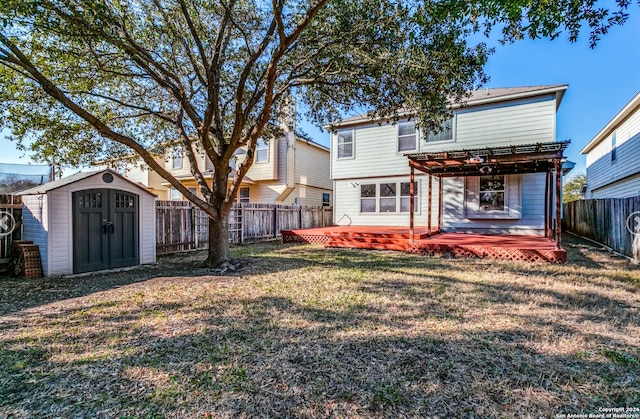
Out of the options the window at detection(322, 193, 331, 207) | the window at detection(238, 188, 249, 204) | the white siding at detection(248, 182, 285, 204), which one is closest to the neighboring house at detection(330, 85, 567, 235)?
the white siding at detection(248, 182, 285, 204)

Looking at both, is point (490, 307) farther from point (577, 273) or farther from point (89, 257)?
point (89, 257)

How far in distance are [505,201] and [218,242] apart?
939 cm

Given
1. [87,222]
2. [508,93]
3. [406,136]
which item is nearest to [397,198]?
[406,136]

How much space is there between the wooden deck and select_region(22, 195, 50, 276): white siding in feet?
24.3

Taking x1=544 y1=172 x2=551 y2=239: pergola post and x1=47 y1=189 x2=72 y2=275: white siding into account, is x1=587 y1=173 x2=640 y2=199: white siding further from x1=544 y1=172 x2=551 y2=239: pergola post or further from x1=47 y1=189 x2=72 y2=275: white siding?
x1=47 y1=189 x2=72 y2=275: white siding

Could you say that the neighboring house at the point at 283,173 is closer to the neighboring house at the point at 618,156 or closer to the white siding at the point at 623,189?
the neighboring house at the point at 618,156

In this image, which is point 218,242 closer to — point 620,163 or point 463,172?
point 463,172

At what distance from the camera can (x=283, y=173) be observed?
15.5 meters

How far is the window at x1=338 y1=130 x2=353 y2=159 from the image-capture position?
546 inches

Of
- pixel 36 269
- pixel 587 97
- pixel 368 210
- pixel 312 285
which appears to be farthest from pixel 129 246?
pixel 587 97

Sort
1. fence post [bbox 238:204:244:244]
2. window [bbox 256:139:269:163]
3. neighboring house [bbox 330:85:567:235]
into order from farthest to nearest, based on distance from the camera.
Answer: window [bbox 256:139:269:163] → fence post [bbox 238:204:244:244] → neighboring house [bbox 330:85:567:235]

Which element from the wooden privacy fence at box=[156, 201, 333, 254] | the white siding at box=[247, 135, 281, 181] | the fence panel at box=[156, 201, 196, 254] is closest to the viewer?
the fence panel at box=[156, 201, 196, 254]

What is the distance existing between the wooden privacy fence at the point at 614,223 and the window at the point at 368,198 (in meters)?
7.56

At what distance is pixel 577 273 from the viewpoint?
6.34m
